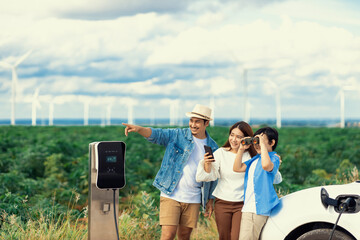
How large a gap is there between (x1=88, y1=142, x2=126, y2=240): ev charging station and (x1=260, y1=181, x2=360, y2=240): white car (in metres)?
1.51

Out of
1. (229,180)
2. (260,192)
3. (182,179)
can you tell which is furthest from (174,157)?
(260,192)

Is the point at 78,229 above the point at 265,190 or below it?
below

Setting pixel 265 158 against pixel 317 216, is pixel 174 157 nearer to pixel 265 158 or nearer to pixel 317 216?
pixel 265 158

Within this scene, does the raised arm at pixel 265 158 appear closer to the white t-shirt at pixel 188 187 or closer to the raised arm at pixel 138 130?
the white t-shirt at pixel 188 187

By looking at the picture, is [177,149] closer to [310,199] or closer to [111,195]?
[111,195]

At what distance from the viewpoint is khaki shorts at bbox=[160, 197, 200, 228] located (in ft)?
17.3

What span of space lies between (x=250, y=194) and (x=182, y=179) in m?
0.79

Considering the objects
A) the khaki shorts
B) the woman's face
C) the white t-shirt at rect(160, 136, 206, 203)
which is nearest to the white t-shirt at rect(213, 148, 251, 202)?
the woman's face

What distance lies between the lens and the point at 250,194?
4934 mm

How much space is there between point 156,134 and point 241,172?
996 mm

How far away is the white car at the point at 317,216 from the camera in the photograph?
4410mm

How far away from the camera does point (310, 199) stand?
4.70m

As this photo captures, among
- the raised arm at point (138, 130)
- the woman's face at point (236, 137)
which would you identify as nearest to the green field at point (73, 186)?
the raised arm at point (138, 130)

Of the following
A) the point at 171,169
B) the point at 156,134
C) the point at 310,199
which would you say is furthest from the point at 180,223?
the point at 310,199
